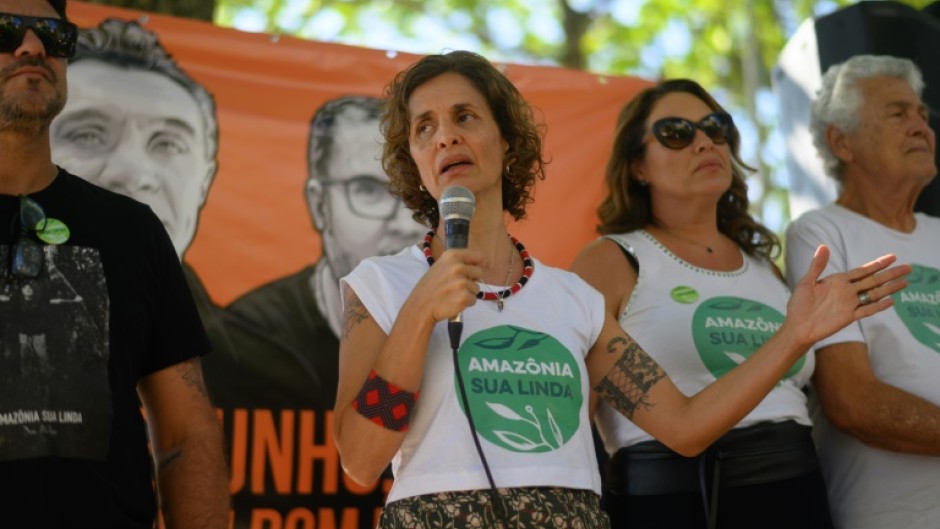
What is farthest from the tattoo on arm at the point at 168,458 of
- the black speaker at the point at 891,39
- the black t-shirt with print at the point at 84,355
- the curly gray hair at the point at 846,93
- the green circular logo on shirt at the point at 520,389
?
the black speaker at the point at 891,39

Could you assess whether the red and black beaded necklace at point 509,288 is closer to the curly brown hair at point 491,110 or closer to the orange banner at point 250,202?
the curly brown hair at point 491,110

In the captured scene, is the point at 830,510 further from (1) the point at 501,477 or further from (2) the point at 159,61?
(2) the point at 159,61

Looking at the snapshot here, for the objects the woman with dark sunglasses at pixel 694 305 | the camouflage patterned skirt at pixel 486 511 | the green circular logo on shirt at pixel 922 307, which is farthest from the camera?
the green circular logo on shirt at pixel 922 307

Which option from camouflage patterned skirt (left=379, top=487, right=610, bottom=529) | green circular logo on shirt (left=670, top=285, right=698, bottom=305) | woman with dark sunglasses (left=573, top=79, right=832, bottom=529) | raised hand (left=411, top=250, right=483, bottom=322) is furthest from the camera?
green circular logo on shirt (left=670, top=285, right=698, bottom=305)

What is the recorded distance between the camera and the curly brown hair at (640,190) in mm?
3762

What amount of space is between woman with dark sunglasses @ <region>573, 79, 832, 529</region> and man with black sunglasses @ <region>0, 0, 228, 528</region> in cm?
108

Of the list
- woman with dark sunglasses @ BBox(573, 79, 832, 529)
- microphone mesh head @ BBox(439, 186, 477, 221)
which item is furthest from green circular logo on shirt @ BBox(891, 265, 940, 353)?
microphone mesh head @ BBox(439, 186, 477, 221)

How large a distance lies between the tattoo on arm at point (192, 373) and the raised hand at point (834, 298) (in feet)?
4.49

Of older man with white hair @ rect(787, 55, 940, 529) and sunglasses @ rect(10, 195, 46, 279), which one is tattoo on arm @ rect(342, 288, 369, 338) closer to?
sunglasses @ rect(10, 195, 46, 279)

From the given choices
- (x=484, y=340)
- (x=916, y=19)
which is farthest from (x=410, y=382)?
(x=916, y=19)

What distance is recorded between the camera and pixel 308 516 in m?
3.72

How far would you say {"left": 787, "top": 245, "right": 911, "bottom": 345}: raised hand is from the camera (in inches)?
107

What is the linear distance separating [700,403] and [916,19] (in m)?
2.52

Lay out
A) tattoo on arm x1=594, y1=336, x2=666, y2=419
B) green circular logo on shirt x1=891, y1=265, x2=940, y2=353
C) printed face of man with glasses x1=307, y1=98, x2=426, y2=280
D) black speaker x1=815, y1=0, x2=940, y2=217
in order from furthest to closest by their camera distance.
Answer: black speaker x1=815, y1=0, x2=940, y2=217 < printed face of man with glasses x1=307, y1=98, x2=426, y2=280 < green circular logo on shirt x1=891, y1=265, x2=940, y2=353 < tattoo on arm x1=594, y1=336, x2=666, y2=419
